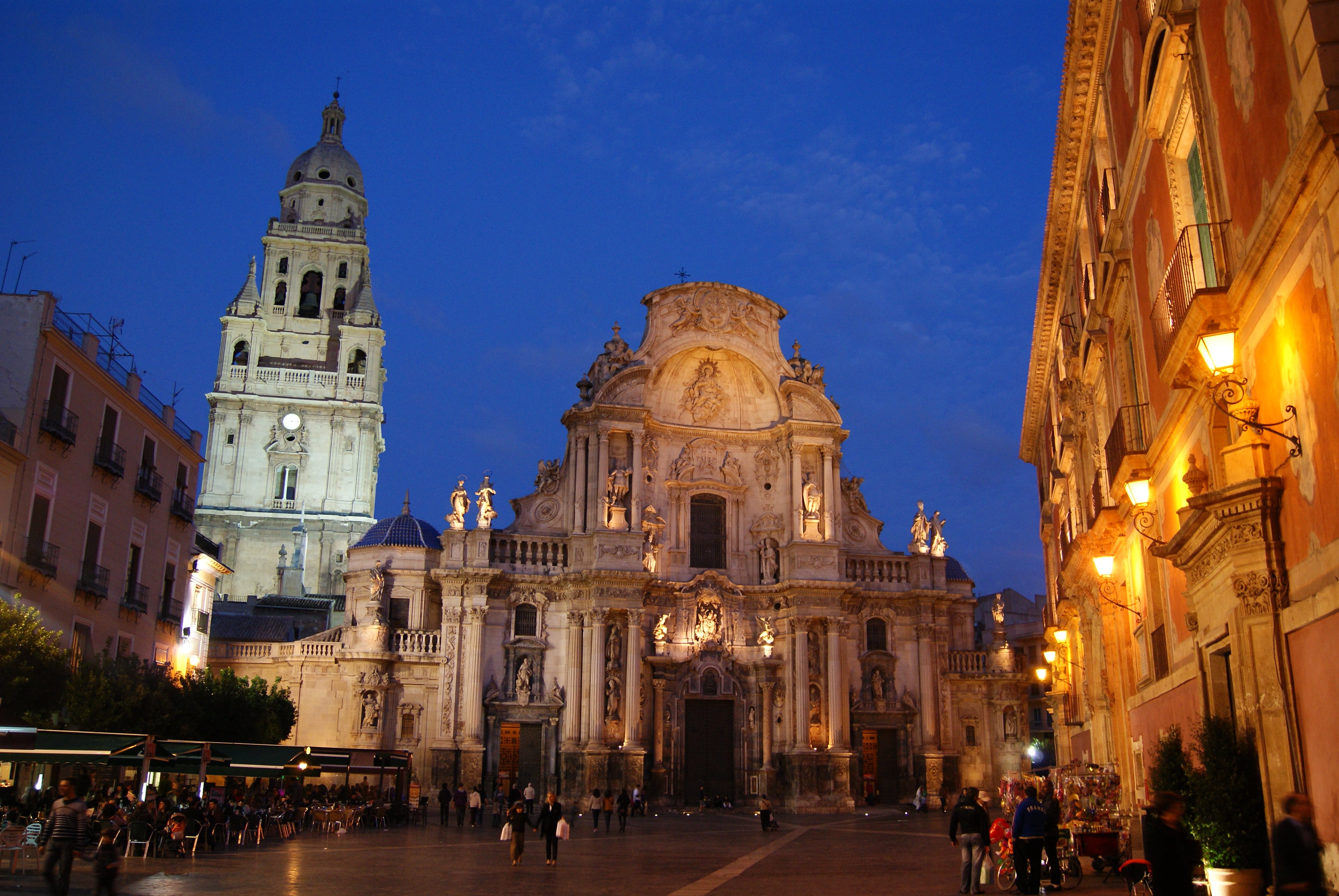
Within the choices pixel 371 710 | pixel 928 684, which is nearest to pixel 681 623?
pixel 928 684

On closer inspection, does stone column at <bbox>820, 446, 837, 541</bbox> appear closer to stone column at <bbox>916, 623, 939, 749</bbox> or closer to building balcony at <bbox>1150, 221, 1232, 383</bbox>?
stone column at <bbox>916, 623, 939, 749</bbox>

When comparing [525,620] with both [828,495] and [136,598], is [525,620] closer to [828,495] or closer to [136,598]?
[828,495]

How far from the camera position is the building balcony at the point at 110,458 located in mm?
28438

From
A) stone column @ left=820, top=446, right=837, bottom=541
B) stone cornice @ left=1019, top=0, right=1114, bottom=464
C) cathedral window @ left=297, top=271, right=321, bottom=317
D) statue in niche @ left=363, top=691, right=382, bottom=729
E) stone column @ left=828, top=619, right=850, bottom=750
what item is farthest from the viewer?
cathedral window @ left=297, top=271, right=321, bottom=317

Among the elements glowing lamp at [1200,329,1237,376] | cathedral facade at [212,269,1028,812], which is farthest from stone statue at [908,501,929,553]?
glowing lamp at [1200,329,1237,376]

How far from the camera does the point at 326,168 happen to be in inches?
2854

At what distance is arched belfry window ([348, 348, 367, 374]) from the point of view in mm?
65750

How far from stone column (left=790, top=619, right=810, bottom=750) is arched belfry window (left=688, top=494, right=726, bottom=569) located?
404cm

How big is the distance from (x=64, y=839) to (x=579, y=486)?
29.4 m

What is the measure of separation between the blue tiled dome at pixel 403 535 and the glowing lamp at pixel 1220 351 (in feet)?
114

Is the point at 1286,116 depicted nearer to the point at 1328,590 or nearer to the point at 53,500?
the point at 1328,590

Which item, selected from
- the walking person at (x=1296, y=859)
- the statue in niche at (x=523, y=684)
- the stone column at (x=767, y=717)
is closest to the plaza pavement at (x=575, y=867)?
the walking person at (x=1296, y=859)

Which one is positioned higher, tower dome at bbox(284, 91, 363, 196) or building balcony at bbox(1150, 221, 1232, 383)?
tower dome at bbox(284, 91, 363, 196)

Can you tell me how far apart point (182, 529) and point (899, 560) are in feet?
86.0
